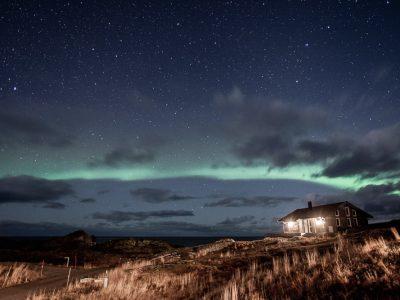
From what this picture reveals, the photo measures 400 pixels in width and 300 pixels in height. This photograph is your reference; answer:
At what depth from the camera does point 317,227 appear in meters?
53.1

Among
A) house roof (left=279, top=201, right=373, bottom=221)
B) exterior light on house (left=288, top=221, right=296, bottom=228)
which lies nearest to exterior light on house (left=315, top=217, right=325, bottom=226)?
house roof (left=279, top=201, right=373, bottom=221)

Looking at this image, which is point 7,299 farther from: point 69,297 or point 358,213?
point 358,213

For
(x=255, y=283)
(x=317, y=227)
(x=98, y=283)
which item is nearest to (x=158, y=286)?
(x=98, y=283)

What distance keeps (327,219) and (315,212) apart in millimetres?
2968

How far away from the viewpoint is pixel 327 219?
52250mm

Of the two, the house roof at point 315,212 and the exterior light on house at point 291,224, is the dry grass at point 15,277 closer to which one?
→ the house roof at point 315,212

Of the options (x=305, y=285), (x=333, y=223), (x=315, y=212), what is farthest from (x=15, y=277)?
(x=315, y=212)

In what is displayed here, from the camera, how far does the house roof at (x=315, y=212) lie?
53250 mm

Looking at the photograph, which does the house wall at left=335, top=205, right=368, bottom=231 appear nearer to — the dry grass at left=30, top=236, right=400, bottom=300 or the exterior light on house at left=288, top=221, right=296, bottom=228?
the exterior light on house at left=288, top=221, right=296, bottom=228

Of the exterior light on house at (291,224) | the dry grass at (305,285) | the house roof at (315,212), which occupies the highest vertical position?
the house roof at (315,212)

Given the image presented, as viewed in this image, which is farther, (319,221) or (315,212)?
(315,212)

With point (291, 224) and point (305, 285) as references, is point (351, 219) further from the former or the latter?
point (305, 285)

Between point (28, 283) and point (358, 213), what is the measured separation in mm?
57041

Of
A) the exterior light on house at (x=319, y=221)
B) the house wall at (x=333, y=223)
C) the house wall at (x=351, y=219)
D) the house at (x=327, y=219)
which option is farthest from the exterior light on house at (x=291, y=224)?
the house wall at (x=351, y=219)
